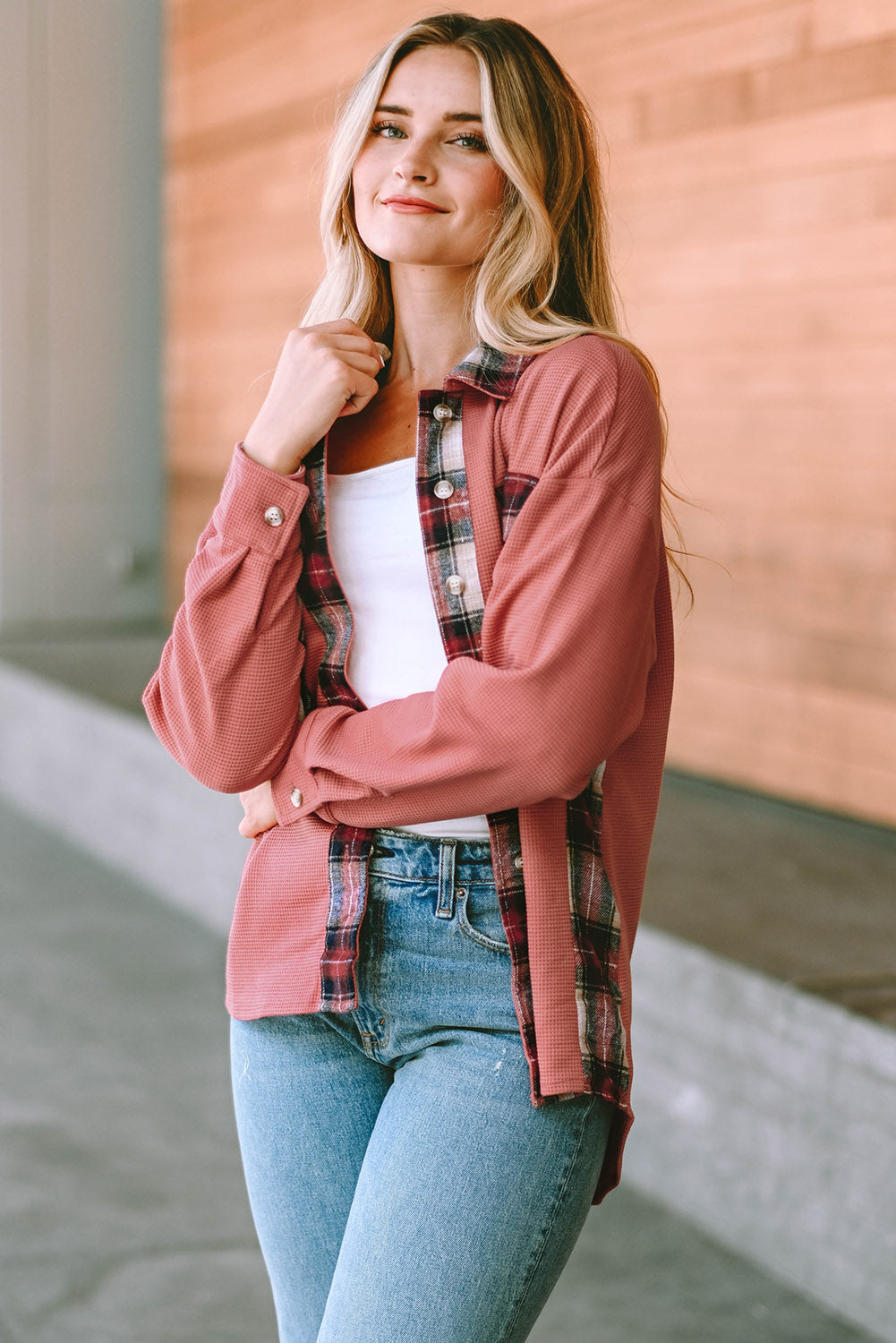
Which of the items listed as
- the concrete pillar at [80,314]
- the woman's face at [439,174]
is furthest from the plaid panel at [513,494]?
the concrete pillar at [80,314]

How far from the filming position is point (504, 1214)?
1.15m

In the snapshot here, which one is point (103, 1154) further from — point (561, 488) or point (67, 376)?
point (67, 376)

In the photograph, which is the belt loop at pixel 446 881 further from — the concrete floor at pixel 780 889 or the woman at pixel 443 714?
the concrete floor at pixel 780 889

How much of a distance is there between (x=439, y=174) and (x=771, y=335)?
7.99ft

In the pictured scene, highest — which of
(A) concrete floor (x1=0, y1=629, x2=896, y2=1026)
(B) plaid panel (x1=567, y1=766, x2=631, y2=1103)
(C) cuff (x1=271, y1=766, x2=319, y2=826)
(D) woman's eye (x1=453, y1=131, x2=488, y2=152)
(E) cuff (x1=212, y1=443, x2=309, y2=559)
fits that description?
(D) woman's eye (x1=453, y1=131, x2=488, y2=152)

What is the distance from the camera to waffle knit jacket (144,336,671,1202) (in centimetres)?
114

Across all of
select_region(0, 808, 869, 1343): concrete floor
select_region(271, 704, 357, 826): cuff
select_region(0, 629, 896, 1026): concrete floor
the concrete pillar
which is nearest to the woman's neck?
select_region(271, 704, 357, 826): cuff

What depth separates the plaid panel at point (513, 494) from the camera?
46.9 inches

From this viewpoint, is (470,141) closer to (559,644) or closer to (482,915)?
(559,644)

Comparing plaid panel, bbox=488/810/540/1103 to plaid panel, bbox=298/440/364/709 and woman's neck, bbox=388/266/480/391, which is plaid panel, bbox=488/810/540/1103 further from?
woman's neck, bbox=388/266/480/391

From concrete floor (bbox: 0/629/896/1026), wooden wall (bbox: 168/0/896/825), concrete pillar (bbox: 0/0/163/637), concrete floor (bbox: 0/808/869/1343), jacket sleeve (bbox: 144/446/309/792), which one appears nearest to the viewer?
jacket sleeve (bbox: 144/446/309/792)

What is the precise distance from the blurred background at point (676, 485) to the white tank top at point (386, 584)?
3.30 ft

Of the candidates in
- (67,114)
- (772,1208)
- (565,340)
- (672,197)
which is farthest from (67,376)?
(565,340)

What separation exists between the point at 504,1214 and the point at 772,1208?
140 cm
